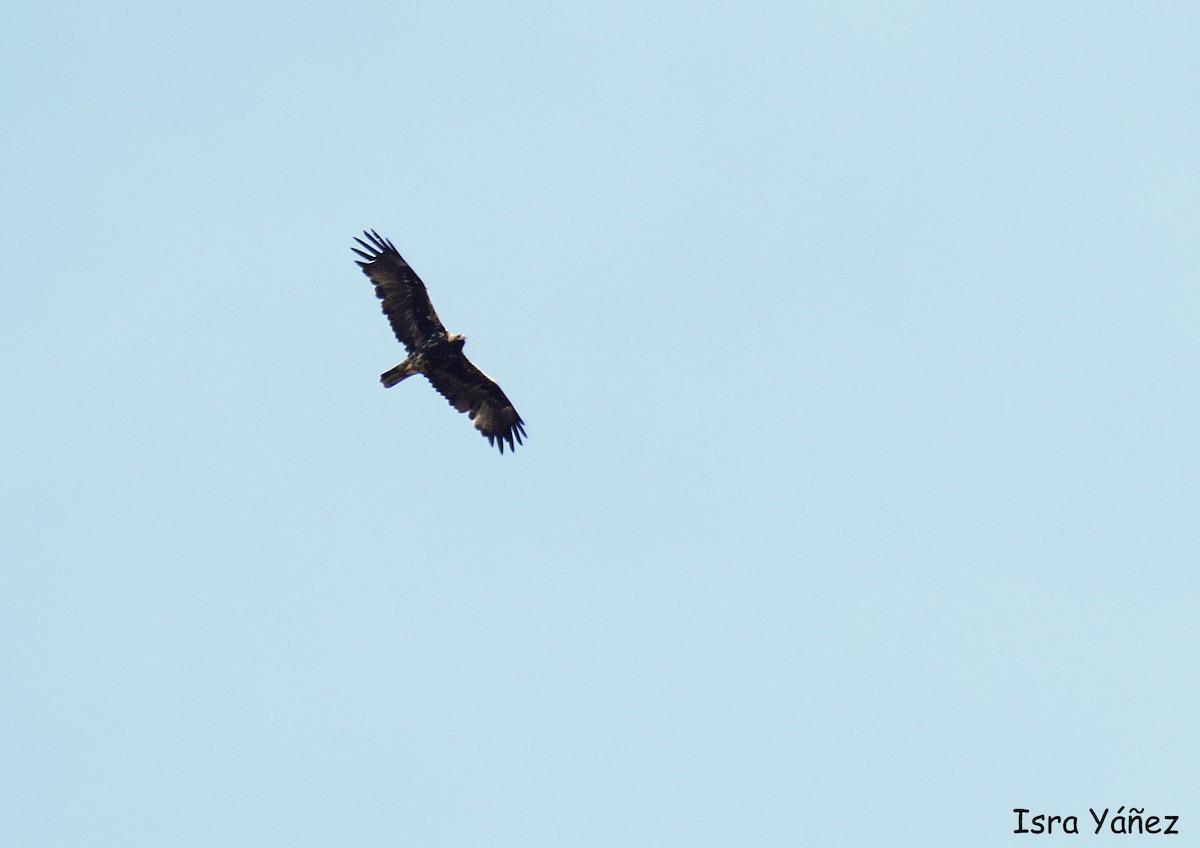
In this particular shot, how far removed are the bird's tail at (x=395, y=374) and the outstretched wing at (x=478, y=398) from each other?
26.1 inches

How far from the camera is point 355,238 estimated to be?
2842 centimetres

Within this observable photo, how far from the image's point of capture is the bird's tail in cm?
2861

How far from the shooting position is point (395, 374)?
28.7 metres

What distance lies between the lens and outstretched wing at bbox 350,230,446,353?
28438mm

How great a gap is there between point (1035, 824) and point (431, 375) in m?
15.1

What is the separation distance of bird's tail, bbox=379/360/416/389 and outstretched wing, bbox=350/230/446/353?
36 centimetres

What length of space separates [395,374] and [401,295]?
1652 millimetres

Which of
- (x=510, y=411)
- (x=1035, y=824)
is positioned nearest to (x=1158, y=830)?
(x=1035, y=824)

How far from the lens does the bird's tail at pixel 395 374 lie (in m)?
28.6

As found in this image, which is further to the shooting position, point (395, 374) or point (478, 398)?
point (478, 398)

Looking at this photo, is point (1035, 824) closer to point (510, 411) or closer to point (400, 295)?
point (510, 411)

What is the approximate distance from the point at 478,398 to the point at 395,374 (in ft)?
7.75

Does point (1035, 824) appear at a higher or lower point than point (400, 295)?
lower

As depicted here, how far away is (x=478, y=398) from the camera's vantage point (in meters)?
30.4
